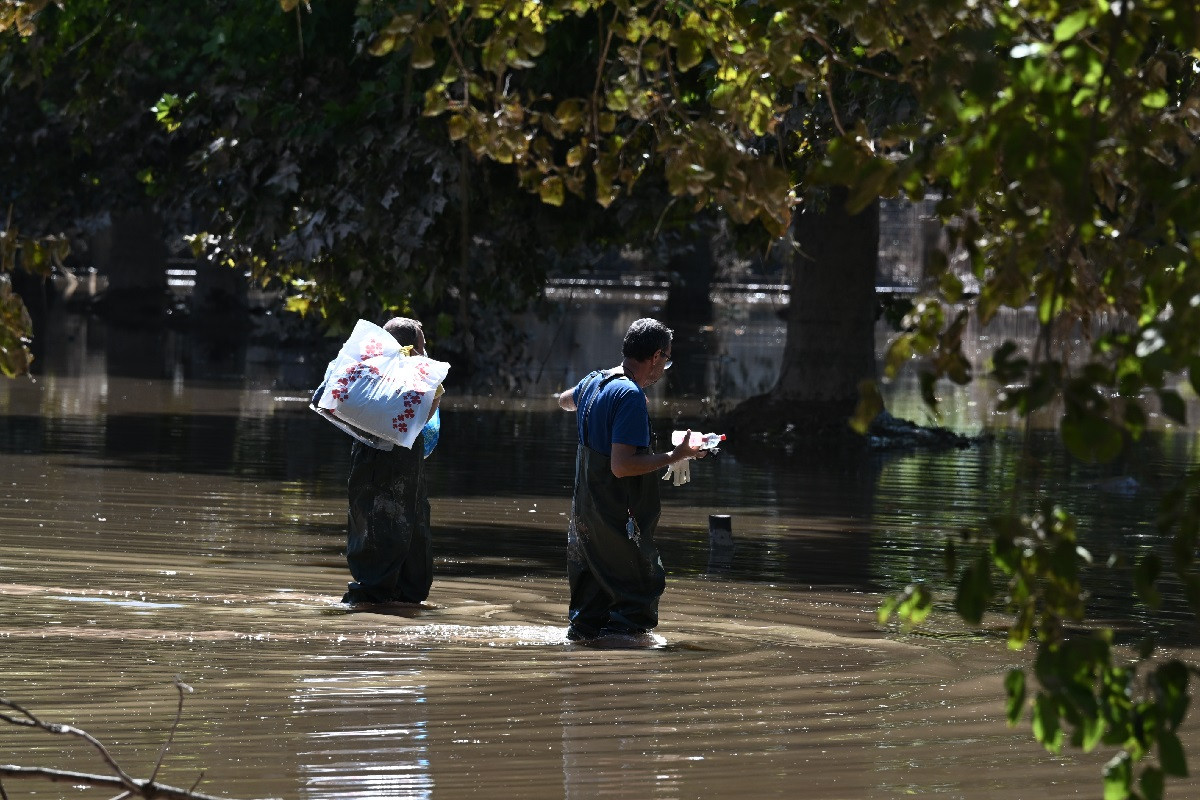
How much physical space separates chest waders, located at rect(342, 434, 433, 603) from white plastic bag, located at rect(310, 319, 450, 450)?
0.77 feet

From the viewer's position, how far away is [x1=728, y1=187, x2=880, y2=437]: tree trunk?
22344mm

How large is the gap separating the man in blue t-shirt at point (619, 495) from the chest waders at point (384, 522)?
1.35m

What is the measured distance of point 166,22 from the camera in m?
23.3

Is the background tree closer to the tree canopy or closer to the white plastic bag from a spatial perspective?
the tree canopy

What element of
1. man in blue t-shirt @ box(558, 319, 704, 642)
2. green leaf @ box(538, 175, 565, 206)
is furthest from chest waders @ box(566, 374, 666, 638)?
green leaf @ box(538, 175, 565, 206)

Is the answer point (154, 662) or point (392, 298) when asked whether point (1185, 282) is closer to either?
point (154, 662)

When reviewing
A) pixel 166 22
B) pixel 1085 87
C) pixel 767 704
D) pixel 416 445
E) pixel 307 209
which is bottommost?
pixel 767 704

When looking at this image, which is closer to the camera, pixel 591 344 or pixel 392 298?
pixel 392 298

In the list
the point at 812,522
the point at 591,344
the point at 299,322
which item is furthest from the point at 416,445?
the point at 591,344

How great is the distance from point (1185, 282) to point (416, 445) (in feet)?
24.7

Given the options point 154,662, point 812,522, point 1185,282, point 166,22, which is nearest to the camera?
point 1185,282

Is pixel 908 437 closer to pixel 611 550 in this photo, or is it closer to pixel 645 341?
pixel 611 550

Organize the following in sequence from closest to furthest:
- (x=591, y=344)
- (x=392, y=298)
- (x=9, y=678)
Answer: (x=9, y=678)
(x=392, y=298)
(x=591, y=344)

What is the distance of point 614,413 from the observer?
9.22 m
